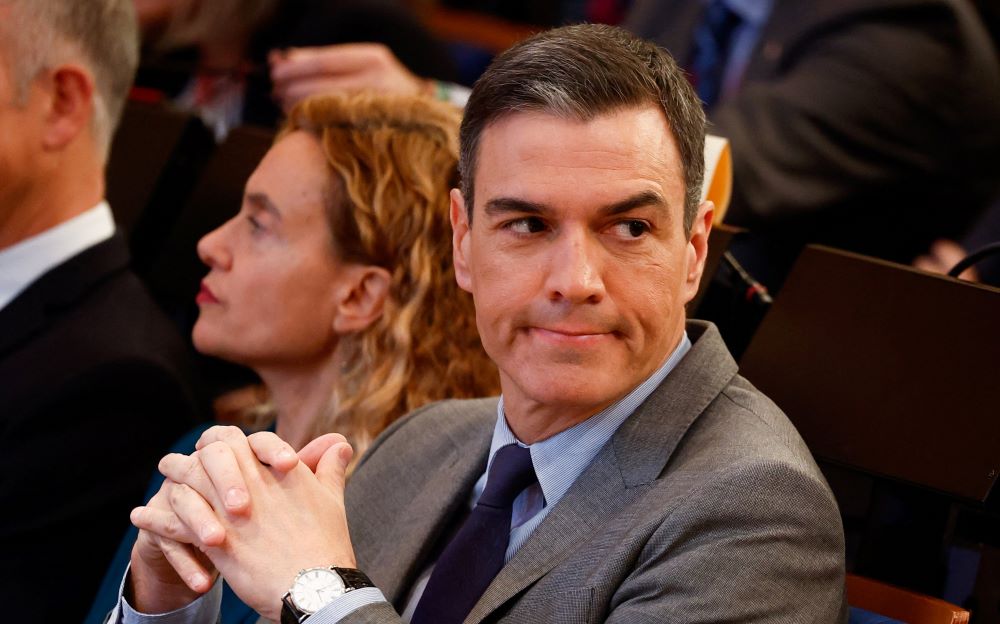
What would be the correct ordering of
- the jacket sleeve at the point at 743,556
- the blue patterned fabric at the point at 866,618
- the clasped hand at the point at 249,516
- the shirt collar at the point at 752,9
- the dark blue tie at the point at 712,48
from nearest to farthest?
1. the jacket sleeve at the point at 743,556
2. the clasped hand at the point at 249,516
3. the blue patterned fabric at the point at 866,618
4. the shirt collar at the point at 752,9
5. the dark blue tie at the point at 712,48

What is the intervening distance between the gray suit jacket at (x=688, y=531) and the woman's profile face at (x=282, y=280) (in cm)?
58

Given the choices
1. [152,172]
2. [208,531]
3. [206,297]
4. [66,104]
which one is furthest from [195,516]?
[152,172]

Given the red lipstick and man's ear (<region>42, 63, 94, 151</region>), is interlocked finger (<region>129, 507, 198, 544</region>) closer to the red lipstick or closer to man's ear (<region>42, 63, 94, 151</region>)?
the red lipstick

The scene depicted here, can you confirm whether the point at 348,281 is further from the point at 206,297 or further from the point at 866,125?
the point at 866,125

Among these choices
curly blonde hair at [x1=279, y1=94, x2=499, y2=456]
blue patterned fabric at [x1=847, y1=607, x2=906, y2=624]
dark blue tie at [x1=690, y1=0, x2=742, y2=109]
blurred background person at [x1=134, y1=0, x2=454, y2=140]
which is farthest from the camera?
blurred background person at [x1=134, y1=0, x2=454, y2=140]

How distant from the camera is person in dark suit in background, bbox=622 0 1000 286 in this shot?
2.93 metres

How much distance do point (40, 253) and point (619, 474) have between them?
1.34 metres

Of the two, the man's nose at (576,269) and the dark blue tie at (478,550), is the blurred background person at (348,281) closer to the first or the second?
the dark blue tie at (478,550)

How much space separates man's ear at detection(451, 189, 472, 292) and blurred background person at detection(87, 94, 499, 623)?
1.56 feet

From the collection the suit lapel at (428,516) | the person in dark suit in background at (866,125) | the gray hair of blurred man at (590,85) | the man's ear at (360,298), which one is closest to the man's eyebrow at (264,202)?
the man's ear at (360,298)

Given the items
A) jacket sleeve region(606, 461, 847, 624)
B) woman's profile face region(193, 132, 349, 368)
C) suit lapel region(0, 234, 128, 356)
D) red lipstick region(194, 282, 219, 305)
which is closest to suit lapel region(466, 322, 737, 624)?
jacket sleeve region(606, 461, 847, 624)

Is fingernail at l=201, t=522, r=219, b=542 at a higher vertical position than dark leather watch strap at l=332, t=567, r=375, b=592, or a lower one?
lower

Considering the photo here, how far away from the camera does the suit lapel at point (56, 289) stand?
2.17 metres

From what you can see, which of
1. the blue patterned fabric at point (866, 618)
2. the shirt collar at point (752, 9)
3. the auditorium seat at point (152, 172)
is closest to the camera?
the blue patterned fabric at point (866, 618)
